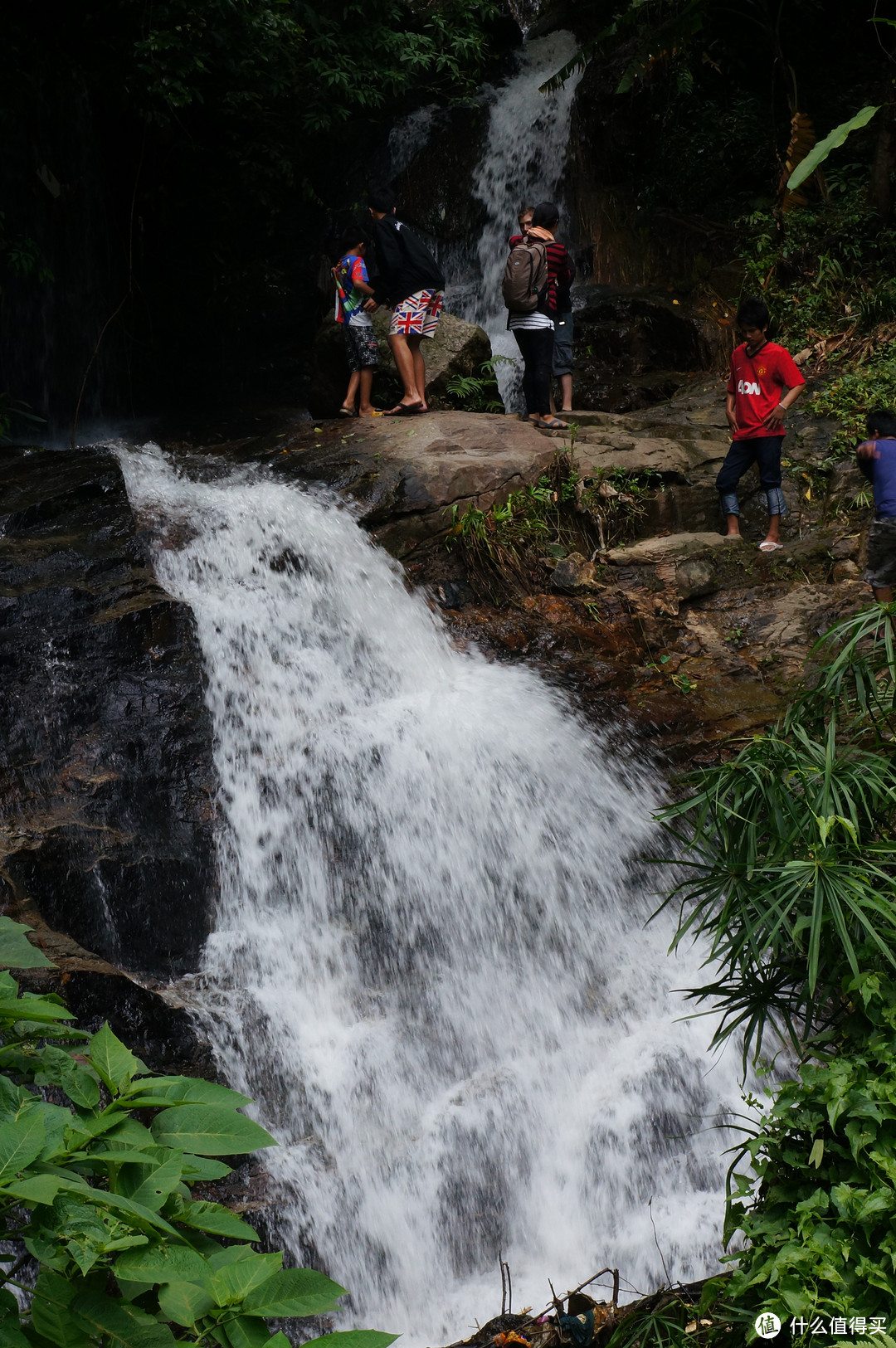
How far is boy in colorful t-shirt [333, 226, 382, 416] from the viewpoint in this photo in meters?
9.14

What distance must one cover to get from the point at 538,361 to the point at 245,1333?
27.6 feet

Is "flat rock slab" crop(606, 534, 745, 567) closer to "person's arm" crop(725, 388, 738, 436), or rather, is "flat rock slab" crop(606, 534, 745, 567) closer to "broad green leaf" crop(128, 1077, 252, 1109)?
"person's arm" crop(725, 388, 738, 436)

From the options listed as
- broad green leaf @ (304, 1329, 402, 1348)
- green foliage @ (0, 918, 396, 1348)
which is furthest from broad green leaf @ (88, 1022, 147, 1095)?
broad green leaf @ (304, 1329, 402, 1348)

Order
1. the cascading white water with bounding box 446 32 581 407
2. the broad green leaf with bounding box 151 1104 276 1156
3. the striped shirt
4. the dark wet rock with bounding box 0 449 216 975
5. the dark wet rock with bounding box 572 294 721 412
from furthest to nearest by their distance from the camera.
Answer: the cascading white water with bounding box 446 32 581 407, the dark wet rock with bounding box 572 294 721 412, the striped shirt, the dark wet rock with bounding box 0 449 216 975, the broad green leaf with bounding box 151 1104 276 1156

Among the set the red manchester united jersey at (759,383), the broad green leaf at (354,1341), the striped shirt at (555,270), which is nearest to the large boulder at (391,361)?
the striped shirt at (555,270)

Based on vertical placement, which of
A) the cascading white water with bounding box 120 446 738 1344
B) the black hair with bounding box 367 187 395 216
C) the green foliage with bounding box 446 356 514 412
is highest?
the black hair with bounding box 367 187 395 216

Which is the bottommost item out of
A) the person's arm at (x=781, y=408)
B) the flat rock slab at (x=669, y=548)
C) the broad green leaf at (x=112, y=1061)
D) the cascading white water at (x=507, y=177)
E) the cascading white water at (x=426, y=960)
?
the cascading white water at (x=426, y=960)

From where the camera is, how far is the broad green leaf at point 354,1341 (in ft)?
5.16

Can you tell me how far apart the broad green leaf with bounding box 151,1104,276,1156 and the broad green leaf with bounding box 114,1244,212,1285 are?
15cm

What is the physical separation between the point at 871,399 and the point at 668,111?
573cm

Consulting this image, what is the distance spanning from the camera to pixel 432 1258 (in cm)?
448

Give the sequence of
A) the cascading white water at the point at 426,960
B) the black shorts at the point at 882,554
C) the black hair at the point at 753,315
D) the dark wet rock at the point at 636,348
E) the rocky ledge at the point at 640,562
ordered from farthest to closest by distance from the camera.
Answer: the dark wet rock at the point at 636,348
the black hair at the point at 753,315
the rocky ledge at the point at 640,562
the black shorts at the point at 882,554
the cascading white water at the point at 426,960

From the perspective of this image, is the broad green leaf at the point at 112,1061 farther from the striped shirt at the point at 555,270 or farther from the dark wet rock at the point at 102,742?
the striped shirt at the point at 555,270

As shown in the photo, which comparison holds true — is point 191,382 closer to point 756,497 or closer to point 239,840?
point 756,497
